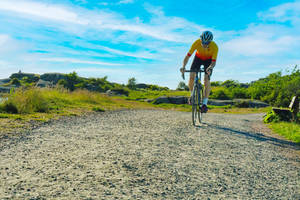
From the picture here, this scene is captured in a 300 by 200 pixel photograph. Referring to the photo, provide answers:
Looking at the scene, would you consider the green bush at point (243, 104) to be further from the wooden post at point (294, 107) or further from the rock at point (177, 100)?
the wooden post at point (294, 107)

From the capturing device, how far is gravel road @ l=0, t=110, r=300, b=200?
2656 millimetres

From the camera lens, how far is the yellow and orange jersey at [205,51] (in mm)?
7172

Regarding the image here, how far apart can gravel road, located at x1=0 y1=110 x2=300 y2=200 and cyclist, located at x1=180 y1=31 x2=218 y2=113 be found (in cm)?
Answer: 238

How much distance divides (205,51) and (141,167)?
5.10 metres

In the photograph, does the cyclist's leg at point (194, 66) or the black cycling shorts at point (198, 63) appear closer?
the black cycling shorts at point (198, 63)

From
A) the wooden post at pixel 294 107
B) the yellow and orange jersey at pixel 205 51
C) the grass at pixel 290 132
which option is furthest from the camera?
the wooden post at pixel 294 107

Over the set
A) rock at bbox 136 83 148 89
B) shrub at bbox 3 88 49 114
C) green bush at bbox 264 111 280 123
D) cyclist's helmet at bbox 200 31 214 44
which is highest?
rock at bbox 136 83 148 89

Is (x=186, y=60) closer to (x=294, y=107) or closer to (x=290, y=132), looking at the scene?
(x=290, y=132)

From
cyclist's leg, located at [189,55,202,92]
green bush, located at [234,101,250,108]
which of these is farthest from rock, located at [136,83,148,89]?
cyclist's leg, located at [189,55,202,92]

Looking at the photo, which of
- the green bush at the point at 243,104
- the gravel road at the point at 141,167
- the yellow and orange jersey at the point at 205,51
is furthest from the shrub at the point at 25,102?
the green bush at the point at 243,104

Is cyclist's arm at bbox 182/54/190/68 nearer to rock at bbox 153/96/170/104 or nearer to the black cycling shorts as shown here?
the black cycling shorts

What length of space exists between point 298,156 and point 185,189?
3.63 m

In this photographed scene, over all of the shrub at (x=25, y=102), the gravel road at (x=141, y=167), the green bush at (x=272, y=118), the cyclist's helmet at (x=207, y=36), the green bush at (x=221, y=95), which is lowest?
the gravel road at (x=141, y=167)

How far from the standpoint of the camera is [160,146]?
15.3 ft
